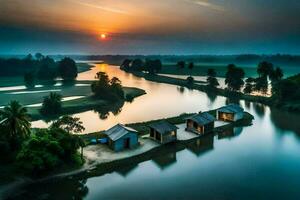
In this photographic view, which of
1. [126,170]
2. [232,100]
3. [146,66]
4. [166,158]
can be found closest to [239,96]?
[232,100]

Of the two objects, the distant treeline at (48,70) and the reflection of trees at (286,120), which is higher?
the distant treeline at (48,70)

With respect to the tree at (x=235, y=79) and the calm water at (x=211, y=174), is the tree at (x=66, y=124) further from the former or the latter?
the tree at (x=235, y=79)

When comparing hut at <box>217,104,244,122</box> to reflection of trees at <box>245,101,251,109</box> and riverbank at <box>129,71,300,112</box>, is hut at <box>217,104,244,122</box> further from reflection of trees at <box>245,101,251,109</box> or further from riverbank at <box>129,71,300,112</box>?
riverbank at <box>129,71,300,112</box>

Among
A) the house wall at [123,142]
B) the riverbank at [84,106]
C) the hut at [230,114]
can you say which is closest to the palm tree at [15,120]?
the house wall at [123,142]

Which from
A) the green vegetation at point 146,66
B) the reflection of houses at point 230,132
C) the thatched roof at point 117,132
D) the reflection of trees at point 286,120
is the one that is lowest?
the reflection of houses at point 230,132

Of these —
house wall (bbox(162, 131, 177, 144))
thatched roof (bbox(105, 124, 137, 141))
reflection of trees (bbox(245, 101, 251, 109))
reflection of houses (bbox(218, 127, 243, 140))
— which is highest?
thatched roof (bbox(105, 124, 137, 141))

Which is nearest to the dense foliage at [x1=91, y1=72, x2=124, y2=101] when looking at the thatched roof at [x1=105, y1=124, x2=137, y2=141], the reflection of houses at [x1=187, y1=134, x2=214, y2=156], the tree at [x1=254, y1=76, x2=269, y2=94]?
the thatched roof at [x1=105, y1=124, x2=137, y2=141]

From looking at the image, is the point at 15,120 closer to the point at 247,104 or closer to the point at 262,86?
the point at 247,104
